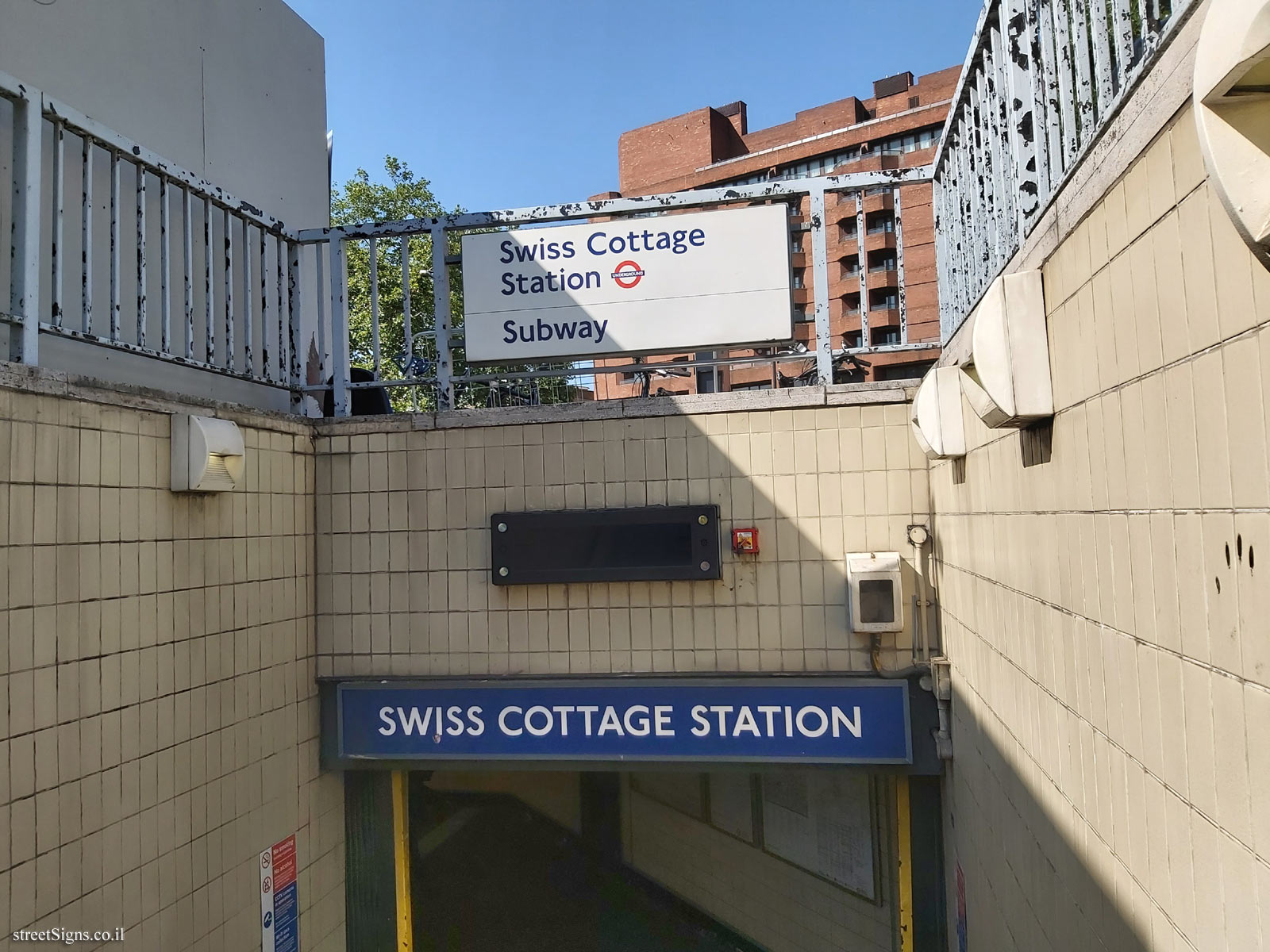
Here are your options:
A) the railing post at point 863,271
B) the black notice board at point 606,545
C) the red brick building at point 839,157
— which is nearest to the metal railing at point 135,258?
the black notice board at point 606,545

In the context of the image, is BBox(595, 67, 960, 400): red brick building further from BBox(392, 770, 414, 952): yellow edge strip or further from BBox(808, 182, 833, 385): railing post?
BBox(392, 770, 414, 952): yellow edge strip

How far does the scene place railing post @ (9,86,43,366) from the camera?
10.5ft

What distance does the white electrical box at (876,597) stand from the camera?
4180 mm

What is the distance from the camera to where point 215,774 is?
3943mm

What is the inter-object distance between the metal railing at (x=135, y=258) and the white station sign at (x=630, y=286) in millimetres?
1276

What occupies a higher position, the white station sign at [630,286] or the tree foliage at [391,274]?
the tree foliage at [391,274]

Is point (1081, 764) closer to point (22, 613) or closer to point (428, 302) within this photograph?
point (22, 613)

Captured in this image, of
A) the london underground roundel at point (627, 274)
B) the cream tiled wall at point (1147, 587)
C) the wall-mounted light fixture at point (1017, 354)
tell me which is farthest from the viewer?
the london underground roundel at point (627, 274)

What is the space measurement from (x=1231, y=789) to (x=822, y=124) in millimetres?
50208

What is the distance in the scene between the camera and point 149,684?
3.59 m

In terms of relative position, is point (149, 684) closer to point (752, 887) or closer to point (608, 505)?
point (608, 505)

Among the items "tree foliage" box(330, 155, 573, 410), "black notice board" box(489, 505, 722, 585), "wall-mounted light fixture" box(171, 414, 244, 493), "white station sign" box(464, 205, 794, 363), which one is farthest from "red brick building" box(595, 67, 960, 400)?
"wall-mounted light fixture" box(171, 414, 244, 493)

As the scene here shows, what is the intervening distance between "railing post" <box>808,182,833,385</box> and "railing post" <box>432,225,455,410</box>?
214cm

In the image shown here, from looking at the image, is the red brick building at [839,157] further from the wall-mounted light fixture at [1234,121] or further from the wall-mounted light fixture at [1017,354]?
the wall-mounted light fixture at [1234,121]
